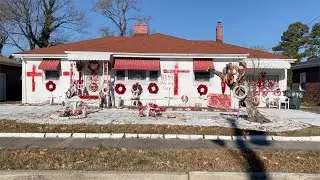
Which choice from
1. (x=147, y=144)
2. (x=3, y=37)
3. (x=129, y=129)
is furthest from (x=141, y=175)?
(x=3, y=37)

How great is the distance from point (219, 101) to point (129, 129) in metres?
10.8

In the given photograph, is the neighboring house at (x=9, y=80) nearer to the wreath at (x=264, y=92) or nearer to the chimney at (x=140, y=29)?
the chimney at (x=140, y=29)

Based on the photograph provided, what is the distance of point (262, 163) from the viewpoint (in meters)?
8.04

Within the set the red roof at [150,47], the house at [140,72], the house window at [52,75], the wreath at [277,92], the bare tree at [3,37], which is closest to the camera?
the house at [140,72]

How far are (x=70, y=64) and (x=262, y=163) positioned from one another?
16.6 meters

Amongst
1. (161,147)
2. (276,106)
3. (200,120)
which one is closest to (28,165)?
(161,147)

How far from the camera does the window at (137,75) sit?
22.9 metres

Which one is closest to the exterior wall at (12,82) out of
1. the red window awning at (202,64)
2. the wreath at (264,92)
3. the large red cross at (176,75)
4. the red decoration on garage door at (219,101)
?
the large red cross at (176,75)

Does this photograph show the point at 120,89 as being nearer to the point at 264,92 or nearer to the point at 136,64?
the point at 136,64

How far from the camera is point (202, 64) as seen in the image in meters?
22.6

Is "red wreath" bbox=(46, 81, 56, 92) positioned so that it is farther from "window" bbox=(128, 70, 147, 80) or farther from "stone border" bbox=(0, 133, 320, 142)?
"stone border" bbox=(0, 133, 320, 142)

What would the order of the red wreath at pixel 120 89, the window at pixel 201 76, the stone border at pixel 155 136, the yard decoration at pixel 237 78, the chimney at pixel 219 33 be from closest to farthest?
the stone border at pixel 155 136 → the yard decoration at pixel 237 78 → the red wreath at pixel 120 89 → the window at pixel 201 76 → the chimney at pixel 219 33

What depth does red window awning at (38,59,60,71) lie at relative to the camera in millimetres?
22875

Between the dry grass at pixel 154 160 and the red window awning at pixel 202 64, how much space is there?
13.5m
